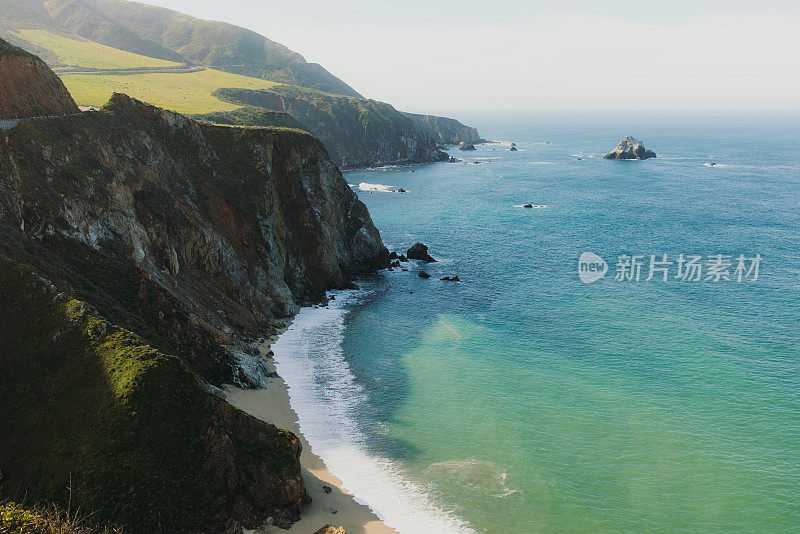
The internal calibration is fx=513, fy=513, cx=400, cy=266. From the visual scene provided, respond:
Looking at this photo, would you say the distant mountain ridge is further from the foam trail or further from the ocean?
the ocean

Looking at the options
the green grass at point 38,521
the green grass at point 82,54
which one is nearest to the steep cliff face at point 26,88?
the green grass at point 38,521

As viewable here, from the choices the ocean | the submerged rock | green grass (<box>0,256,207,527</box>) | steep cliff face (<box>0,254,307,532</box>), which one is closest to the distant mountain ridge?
the submerged rock

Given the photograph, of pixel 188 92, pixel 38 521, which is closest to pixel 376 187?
pixel 188 92

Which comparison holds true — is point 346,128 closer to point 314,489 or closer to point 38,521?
point 314,489

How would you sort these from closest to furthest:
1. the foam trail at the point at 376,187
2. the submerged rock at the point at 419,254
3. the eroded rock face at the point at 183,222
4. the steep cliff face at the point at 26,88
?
1. the eroded rock face at the point at 183,222
2. the steep cliff face at the point at 26,88
3. the submerged rock at the point at 419,254
4. the foam trail at the point at 376,187

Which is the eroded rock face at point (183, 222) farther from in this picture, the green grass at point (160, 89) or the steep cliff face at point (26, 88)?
the green grass at point (160, 89)

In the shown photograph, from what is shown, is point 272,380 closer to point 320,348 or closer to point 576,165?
point 320,348

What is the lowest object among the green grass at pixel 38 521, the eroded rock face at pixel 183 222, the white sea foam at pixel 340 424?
the white sea foam at pixel 340 424
